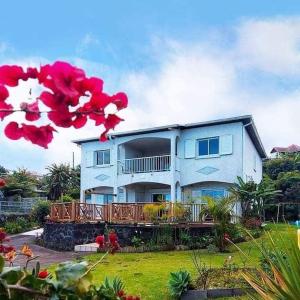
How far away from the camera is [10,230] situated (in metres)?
28.2

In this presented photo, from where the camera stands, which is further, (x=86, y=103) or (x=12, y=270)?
(x=12, y=270)

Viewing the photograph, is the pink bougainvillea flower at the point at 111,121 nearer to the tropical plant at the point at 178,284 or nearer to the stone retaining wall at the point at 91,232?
the tropical plant at the point at 178,284

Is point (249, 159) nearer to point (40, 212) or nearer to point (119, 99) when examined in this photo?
point (40, 212)

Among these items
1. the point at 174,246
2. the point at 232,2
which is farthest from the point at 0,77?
the point at 174,246

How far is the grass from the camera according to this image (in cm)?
938

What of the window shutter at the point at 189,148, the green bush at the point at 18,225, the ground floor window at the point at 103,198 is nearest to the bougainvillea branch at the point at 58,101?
the window shutter at the point at 189,148

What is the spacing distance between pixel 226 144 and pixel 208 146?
3.95 feet

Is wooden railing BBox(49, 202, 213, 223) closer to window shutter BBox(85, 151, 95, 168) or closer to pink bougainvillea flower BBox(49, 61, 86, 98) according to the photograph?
window shutter BBox(85, 151, 95, 168)

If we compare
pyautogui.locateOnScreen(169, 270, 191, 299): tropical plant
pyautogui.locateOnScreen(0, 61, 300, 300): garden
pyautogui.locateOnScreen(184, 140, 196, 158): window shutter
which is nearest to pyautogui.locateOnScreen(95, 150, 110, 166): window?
pyautogui.locateOnScreen(184, 140, 196, 158): window shutter

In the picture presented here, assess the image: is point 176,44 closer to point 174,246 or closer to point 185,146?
point 174,246

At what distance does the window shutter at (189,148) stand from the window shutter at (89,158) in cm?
696

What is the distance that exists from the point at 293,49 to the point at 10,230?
20290 mm

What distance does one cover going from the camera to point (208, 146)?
2527 cm

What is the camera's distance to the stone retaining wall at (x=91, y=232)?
19031 millimetres
